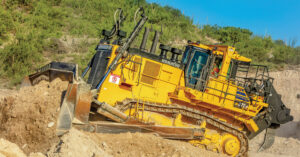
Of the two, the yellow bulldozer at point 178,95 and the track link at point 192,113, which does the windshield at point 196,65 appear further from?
the track link at point 192,113

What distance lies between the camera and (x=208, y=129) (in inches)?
351

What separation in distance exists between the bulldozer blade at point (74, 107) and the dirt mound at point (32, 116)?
144 millimetres

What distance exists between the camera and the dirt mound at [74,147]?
4691mm

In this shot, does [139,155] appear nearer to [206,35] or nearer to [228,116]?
[228,116]

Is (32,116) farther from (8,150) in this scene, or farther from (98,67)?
(98,67)

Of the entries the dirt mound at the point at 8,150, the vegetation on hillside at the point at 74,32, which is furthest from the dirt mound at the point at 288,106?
the dirt mound at the point at 8,150

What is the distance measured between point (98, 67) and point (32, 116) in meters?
2.62

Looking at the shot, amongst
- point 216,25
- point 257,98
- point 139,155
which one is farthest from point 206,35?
point 139,155

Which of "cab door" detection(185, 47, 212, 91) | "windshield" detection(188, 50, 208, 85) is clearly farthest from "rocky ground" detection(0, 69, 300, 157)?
"windshield" detection(188, 50, 208, 85)

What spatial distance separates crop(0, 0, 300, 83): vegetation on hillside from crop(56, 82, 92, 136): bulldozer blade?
9389 millimetres

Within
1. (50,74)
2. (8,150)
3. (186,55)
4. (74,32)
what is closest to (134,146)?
(50,74)

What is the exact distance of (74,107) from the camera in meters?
5.90

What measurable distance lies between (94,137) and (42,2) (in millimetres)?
18695

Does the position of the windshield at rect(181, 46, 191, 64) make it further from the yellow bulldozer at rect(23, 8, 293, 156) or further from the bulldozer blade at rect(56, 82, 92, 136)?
the bulldozer blade at rect(56, 82, 92, 136)
